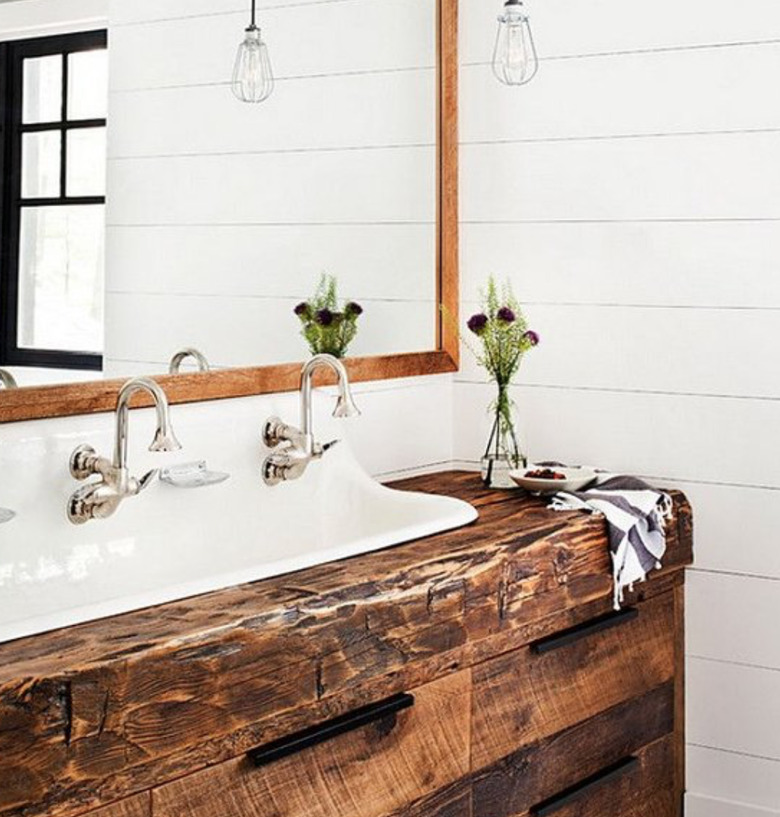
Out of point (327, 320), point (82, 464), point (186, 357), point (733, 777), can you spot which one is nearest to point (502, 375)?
point (327, 320)

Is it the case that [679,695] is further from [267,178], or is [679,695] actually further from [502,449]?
[267,178]

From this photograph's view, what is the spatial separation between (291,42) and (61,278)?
0.76 metres

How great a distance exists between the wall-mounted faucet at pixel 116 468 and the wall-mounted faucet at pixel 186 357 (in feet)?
1.12

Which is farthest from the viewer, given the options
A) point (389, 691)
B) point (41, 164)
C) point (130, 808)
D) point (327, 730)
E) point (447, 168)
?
point (447, 168)

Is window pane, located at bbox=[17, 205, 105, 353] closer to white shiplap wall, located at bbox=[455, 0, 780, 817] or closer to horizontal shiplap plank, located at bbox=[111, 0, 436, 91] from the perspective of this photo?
horizontal shiplap plank, located at bbox=[111, 0, 436, 91]

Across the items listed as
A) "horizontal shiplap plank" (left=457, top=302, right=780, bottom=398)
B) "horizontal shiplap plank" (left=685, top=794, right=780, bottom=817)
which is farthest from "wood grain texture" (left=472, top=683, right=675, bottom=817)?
"horizontal shiplap plank" (left=457, top=302, right=780, bottom=398)

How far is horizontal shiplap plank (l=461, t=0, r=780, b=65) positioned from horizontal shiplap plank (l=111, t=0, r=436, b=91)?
111 millimetres

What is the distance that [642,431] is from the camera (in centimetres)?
295

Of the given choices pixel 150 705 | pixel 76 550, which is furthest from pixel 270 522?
pixel 150 705

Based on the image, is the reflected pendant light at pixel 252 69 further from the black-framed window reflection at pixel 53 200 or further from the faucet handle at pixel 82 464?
the faucet handle at pixel 82 464

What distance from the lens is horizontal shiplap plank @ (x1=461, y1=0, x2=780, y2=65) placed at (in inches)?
110

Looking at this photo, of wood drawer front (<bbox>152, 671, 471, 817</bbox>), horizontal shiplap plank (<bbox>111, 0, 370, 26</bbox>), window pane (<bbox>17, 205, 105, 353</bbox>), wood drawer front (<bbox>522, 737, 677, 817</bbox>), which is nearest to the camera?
wood drawer front (<bbox>152, 671, 471, 817</bbox>)

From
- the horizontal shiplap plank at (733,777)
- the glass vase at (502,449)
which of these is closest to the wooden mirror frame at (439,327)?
the glass vase at (502,449)

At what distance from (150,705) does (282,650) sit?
0.76 feet
